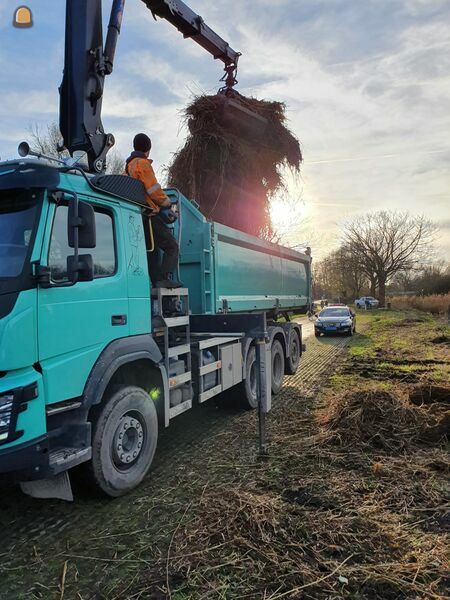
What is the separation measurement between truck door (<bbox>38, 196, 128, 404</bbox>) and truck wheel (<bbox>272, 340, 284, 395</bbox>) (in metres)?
4.59

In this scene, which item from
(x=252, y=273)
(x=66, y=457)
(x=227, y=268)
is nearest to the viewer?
(x=66, y=457)

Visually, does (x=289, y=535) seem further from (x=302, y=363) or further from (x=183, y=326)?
(x=302, y=363)

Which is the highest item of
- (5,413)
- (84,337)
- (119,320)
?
(119,320)

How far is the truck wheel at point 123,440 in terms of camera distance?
3816 millimetres

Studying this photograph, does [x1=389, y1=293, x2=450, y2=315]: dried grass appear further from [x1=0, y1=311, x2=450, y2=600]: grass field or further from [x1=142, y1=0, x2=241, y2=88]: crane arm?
[x1=0, y1=311, x2=450, y2=600]: grass field

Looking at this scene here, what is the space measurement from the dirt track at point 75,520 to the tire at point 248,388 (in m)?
1.23

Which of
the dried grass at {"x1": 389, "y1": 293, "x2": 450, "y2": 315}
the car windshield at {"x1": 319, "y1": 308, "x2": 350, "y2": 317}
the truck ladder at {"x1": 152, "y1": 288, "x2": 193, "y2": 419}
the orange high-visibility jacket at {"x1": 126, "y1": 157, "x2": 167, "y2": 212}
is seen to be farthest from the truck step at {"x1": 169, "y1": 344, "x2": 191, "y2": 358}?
the dried grass at {"x1": 389, "y1": 293, "x2": 450, "y2": 315}

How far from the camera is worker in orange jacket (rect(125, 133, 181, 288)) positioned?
185 inches

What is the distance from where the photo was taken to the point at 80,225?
345cm

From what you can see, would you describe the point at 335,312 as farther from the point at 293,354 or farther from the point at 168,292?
the point at 168,292

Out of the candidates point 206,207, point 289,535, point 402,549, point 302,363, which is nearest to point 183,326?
point 289,535

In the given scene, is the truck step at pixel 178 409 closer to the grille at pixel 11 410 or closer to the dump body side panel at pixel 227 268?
the dump body side panel at pixel 227 268

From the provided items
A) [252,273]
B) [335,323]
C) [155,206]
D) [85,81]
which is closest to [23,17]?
[85,81]

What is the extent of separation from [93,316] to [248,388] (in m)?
3.73
